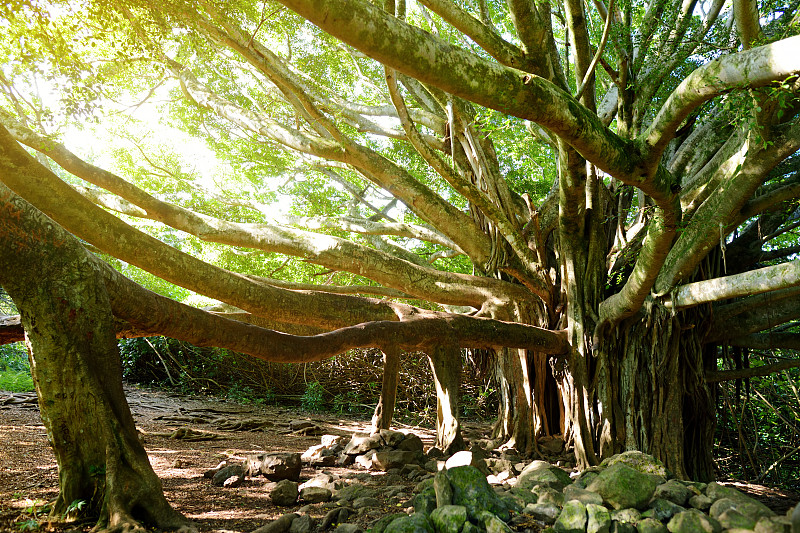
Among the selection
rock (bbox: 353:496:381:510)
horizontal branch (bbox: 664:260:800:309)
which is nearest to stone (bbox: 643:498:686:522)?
rock (bbox: 353:496:381:510)

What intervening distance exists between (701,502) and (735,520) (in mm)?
381

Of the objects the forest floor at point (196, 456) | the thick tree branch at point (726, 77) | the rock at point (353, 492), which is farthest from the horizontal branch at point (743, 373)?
the rock at point (353, 492)

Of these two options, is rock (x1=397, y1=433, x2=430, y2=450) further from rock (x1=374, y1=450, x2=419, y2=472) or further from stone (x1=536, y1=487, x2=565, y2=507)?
stone (x1=536, y1=487, x2=565, y2=507)

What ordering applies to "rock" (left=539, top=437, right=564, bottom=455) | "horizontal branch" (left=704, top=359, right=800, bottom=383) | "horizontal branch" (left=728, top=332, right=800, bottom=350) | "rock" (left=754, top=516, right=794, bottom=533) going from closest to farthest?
"rock" (left=754, top=516, right=794, bottom=533) → "rock" (left=539, top=437, right=564, bottom=455) → "horizontal branch" (left=704, top=359, right=800, bottom=383) → "horizontal branch" (left=728, top=332, right=800, bottom=350)

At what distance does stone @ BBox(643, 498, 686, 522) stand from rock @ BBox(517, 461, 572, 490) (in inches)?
29.8

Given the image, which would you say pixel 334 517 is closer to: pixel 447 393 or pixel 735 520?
pixel 735 520

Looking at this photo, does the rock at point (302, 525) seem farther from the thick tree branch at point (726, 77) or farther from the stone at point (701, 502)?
the thick tree branch at point (726, 77)

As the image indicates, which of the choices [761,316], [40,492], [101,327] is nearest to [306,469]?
[40,492]

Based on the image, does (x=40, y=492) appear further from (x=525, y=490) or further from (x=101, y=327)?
(x=525, y=490)

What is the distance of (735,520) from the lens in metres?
2.50

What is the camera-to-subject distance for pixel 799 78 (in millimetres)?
3387

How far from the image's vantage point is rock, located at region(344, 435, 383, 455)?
4785mm

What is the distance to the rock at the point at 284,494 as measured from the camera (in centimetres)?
340

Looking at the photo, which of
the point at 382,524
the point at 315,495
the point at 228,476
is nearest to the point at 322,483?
the point at 315,495
